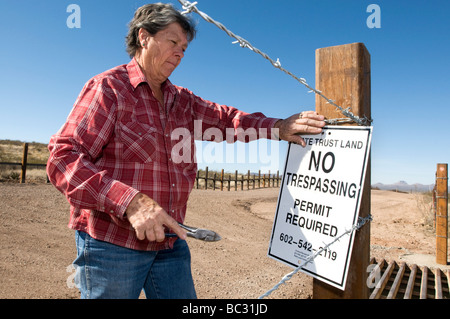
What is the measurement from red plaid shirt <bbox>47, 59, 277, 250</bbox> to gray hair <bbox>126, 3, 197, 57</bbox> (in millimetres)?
152

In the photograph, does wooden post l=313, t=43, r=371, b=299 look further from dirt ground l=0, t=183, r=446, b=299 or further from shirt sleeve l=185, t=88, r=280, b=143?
dirt ground l=0, t=183, r=446, b=299

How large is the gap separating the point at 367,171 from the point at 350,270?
48 centimetres

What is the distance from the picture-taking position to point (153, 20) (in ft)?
5.05

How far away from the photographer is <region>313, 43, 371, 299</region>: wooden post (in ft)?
4.84

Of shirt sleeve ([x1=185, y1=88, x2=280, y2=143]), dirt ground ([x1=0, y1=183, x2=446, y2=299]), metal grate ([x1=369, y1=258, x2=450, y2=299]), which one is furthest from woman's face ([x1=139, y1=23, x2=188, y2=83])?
metal grate ([x1=369, y1=258, x2=450, y2=299])

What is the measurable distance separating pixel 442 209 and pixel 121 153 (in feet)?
20.9

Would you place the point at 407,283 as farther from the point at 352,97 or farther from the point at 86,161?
the point at 86,161

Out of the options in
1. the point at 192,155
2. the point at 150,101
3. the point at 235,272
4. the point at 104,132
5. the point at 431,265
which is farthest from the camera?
the point at 431,265

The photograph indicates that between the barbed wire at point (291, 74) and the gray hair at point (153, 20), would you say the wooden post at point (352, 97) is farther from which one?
the gray hair at point (153, 20)

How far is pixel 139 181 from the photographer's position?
4.71ft

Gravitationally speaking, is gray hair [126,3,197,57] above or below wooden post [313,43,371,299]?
above

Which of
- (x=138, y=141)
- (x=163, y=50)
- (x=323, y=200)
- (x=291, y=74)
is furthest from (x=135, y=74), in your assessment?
(x=323, y=200)
